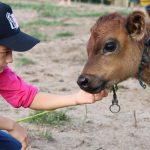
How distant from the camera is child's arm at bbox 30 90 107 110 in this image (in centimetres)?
421

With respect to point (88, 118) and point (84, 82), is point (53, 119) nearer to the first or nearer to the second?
point (88, 118)

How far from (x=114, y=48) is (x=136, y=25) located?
9.7 inches

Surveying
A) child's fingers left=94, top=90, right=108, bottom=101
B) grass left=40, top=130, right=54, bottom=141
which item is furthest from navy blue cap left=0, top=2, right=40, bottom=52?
grass left=40, top=130, right=54, bottom=141

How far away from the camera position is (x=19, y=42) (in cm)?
385

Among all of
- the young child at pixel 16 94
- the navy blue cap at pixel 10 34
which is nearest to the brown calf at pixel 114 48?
the young child at pixel 16 94

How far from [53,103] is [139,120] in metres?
2.27

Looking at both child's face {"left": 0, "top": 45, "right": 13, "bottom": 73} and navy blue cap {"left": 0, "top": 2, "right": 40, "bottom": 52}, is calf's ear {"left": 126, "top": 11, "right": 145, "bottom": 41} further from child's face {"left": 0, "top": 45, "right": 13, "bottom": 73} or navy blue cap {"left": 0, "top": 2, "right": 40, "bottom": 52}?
child's face {"left": 0, "top": 45, "right": 13, "bottom": 73}

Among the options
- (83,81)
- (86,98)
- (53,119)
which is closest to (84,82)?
(83,81)

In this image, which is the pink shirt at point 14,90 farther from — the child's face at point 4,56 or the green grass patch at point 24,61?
the green grass patch at point 24,61

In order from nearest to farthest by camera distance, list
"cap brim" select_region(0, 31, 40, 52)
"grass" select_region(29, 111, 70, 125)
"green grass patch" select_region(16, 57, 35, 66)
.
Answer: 1. "cap brim" select_region(0, 31, 40, 52)
2. "grass" select_region(29, 111, 70, 125)
3. "green grass patch" select_region(16, 57, 35, 66)

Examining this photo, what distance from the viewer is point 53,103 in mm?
4316

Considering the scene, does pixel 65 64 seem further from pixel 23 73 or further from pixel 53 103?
pixel 53 103

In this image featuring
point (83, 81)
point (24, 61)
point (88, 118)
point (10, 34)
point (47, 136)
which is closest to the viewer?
point (10, 34)

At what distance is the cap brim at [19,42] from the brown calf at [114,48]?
21.1 inches
